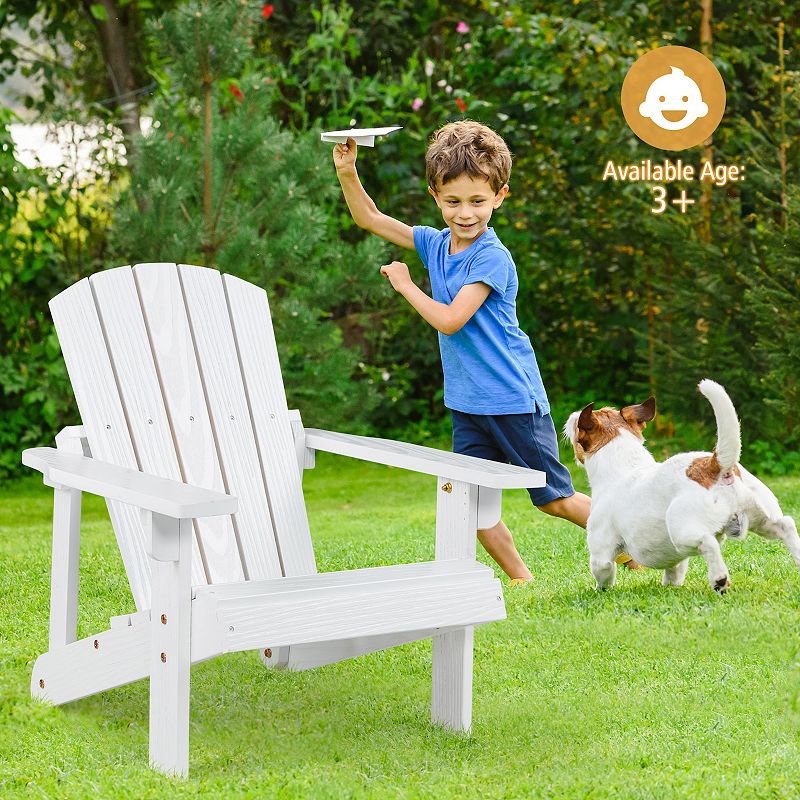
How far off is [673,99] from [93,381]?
5561 millimetres

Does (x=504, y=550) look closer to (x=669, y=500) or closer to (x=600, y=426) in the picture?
(x=600, y=426)

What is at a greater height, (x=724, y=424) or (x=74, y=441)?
(x=74, y=441)

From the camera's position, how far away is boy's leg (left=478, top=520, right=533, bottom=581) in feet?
12.6

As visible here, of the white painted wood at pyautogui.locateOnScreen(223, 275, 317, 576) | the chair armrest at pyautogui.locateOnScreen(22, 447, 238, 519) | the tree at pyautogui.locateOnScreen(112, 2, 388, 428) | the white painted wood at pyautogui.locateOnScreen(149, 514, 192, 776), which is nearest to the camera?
the chair armrest at pyautogui.locateOnScreen(22, 447, 238, 519)

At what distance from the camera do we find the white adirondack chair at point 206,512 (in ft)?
7.52

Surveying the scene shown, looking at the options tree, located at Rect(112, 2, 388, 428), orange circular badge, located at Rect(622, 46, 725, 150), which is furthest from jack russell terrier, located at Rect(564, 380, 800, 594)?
orange circular badge, located at Rect(622, 46, 725, 150)

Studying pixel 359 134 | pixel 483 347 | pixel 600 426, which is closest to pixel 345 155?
pixel 359 134

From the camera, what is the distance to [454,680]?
107 inches

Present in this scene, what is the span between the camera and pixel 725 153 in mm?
7539

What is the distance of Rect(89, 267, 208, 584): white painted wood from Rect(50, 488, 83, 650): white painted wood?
0.31 m

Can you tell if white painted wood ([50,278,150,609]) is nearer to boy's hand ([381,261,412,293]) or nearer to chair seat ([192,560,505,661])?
chair seat ([192,560,505,661])

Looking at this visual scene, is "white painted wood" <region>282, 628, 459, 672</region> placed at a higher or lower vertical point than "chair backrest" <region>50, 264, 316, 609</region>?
lower

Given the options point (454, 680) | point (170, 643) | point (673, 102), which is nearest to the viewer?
point (170, 643)

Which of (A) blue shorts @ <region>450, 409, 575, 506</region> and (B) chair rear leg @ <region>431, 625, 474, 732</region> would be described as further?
(A) blue shorts @ <region>450, 409, 575, 506</region>
